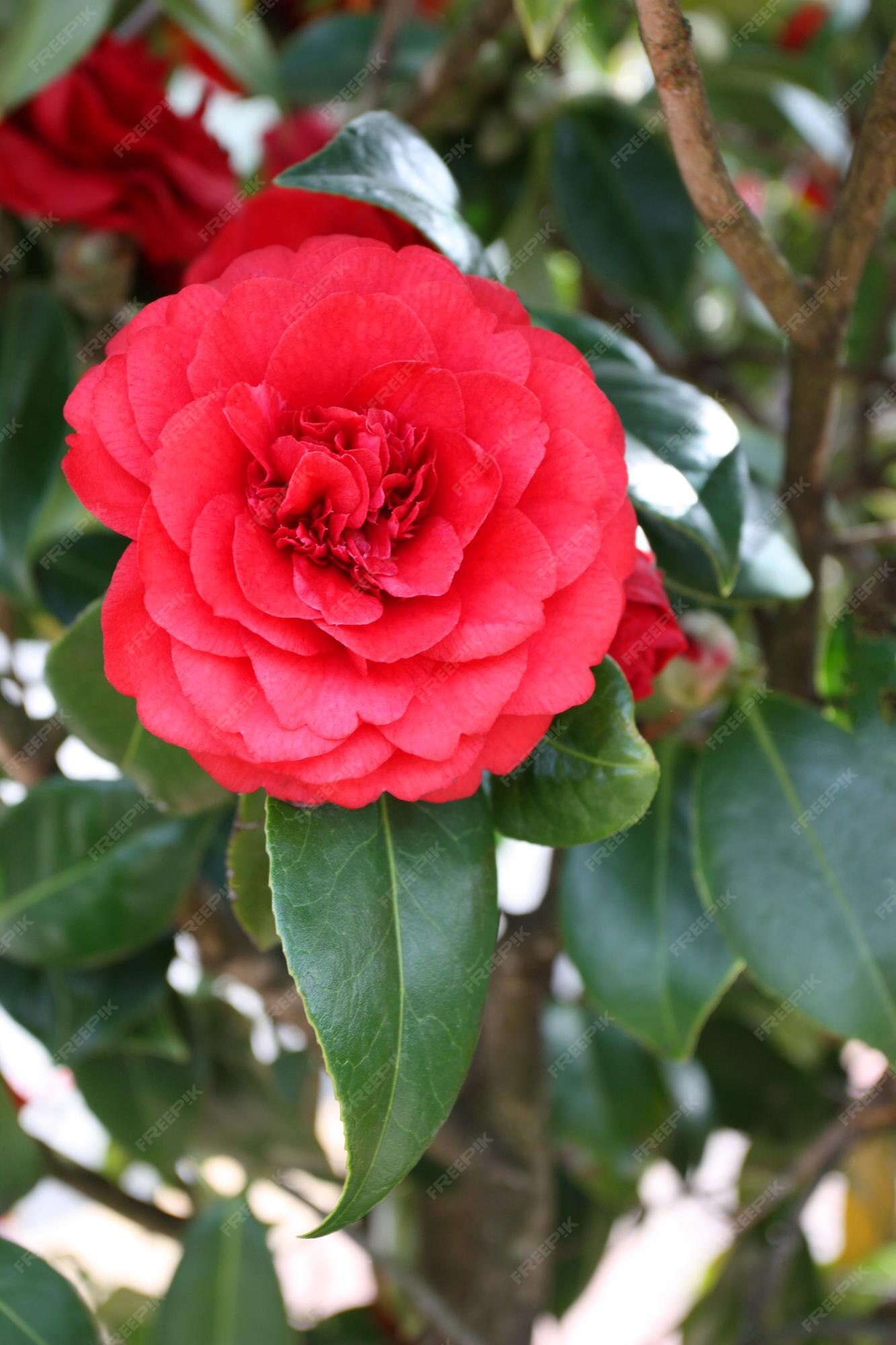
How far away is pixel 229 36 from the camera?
2.80 feet

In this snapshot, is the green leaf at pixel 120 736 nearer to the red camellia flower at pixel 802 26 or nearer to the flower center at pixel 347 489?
the flower center at pixel 347 489

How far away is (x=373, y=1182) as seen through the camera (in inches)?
17.0

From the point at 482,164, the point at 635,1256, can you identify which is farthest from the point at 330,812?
the point at 635,1256

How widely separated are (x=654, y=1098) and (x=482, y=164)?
2.86 feet

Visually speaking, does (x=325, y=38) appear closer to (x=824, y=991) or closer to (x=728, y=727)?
(x=728, y=727)

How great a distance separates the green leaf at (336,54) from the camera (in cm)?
108

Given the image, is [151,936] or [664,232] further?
[664,232]

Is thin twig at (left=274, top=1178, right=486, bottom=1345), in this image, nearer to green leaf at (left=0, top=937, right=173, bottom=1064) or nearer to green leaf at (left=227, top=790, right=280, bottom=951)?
green leaf at (left=0, top=937, right=173, bottom=1064)

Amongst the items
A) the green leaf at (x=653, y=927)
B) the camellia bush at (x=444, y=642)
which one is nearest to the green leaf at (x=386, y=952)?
the camellia bush at (x=444, y=642)

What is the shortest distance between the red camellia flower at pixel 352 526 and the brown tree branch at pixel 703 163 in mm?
129

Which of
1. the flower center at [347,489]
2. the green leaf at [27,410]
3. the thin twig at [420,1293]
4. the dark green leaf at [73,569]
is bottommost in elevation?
the thin twig at [420,1293]

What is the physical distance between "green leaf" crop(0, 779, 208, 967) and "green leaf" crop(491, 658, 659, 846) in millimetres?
370

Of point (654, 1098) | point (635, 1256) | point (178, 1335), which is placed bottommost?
point (635, 1256)

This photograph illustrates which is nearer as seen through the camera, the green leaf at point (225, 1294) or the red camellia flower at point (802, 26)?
the green leaf at point (225, 1294)
